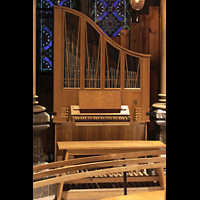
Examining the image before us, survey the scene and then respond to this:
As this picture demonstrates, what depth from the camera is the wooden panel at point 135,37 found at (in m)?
5.89

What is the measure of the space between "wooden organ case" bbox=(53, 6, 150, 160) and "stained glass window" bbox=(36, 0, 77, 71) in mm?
1628

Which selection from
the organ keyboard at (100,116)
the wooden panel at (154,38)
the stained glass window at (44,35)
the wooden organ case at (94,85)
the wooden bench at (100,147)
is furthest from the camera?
the stained glass window at (44,35)

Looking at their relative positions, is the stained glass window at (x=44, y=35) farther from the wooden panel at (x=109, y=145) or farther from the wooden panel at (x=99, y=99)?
the wooden panel at (x=109, y=145)

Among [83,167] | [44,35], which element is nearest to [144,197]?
[83,167]

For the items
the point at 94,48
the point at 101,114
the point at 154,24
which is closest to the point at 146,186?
the point at 101,114

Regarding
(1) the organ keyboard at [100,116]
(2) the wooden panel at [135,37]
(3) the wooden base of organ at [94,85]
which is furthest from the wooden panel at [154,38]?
(1) the organ keyboard at [100,116]

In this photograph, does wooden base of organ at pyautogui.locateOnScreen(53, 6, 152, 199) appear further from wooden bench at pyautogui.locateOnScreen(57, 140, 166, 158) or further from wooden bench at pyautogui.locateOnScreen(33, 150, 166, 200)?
wooden bench at pyautogui.locateOnScreen(33, 150, 166, 200)

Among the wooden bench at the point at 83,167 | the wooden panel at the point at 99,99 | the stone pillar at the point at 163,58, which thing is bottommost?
the wooden bench at the point at 83,167

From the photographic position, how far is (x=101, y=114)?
5234 millimetres

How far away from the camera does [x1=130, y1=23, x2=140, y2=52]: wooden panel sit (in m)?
5.89

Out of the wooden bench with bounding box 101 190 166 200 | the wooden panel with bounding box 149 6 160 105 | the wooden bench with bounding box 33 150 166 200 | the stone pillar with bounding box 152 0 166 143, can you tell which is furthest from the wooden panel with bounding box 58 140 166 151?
the wooden panel with bounding box 149 6 160 105
